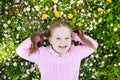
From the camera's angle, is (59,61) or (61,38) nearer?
(61,38)

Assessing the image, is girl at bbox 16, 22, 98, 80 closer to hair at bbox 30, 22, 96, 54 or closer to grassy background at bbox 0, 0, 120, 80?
hair at bbox 30, 22, 96, 54

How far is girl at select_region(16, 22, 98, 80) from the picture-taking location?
129 inches

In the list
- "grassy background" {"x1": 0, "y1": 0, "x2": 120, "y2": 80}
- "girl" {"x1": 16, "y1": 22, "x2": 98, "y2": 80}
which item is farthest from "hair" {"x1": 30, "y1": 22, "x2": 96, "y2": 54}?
"grassy background" {"x1": 0, "y1": 0, "x2": 120, "y2": 80}

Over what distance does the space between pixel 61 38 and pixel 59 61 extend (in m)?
0.27

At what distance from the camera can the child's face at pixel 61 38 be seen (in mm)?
3197

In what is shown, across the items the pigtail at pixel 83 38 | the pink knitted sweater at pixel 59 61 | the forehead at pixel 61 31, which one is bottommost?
the pink knitted sweater at pixel 59 61

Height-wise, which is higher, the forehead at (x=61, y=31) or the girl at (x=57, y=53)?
the forehead at (x=61, y=31)

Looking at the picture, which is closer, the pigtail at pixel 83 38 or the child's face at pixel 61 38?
the child's face at pixel 61 38

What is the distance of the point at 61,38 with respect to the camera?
126 inches

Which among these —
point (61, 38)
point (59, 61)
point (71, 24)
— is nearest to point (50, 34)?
point (61, 38)

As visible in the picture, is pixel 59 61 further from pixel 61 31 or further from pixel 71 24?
pixel 71 24

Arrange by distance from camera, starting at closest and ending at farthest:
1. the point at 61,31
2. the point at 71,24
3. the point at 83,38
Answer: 1. the point at 61,31
2. the point at 83,38
3. the point at 71,24

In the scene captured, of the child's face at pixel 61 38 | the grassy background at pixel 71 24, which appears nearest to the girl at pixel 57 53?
the child's face at pixel 61 38

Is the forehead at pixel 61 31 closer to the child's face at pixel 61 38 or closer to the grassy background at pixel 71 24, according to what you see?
the child's face at pixel 61 38
